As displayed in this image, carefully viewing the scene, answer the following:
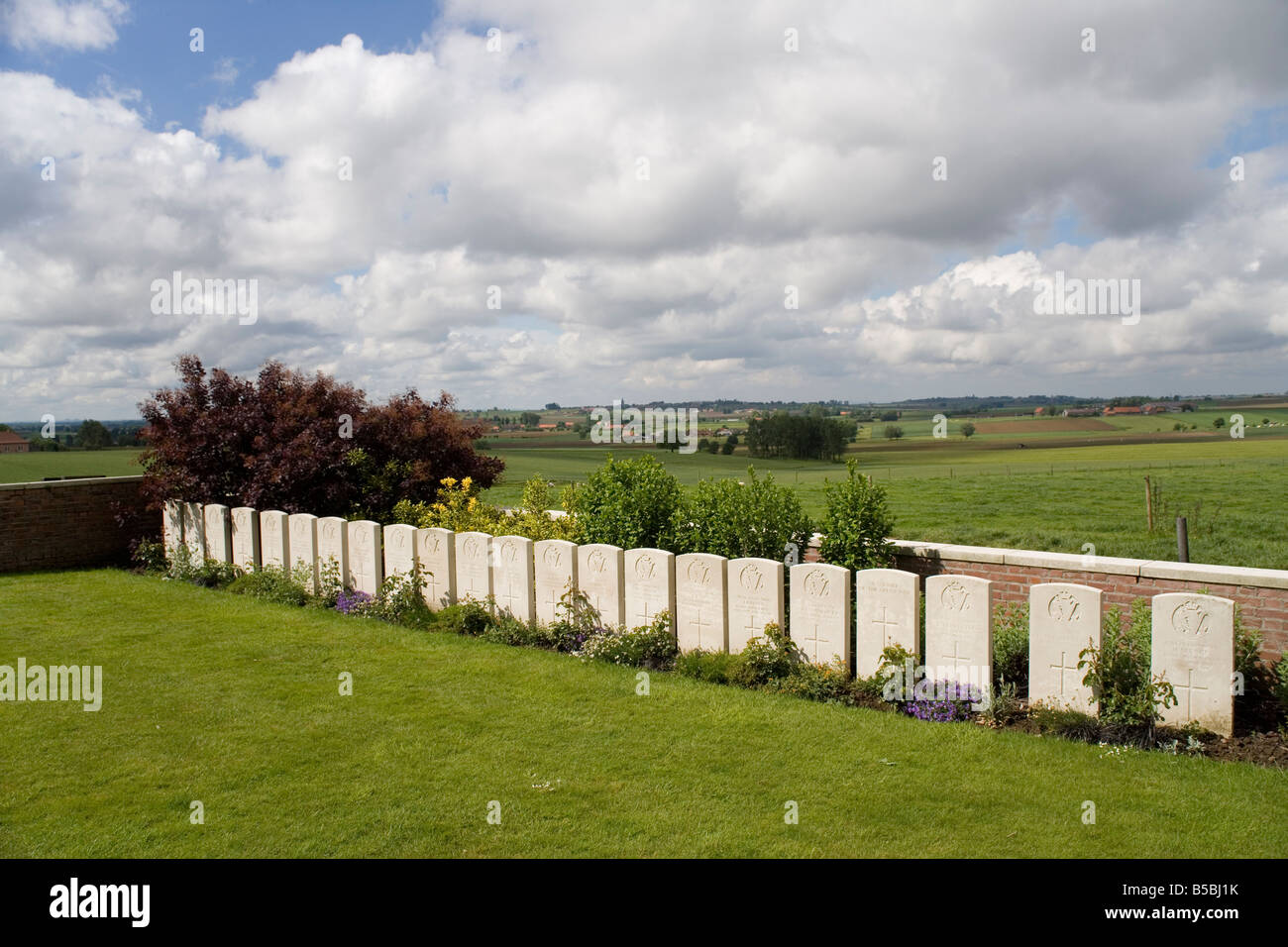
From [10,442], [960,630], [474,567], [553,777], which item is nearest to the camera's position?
[553,777]

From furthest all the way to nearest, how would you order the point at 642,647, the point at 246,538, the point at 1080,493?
the point at 1080,493
the point at 246,538
the point at 642,647

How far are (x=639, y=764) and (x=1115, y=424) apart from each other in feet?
171

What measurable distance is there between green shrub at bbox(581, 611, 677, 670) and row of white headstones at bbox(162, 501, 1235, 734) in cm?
15

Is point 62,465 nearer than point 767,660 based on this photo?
No

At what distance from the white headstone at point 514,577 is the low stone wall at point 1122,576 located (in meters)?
4.61

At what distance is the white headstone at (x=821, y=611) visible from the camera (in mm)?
8602

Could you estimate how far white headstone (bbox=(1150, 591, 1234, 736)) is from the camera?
698 centimetres

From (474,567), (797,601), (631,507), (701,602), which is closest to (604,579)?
(631,507)

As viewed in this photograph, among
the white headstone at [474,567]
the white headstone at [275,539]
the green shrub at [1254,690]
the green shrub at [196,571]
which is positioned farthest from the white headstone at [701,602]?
the green shrub at [196,571]

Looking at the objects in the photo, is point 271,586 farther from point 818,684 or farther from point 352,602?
point 818,684

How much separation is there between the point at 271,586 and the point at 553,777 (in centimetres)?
888

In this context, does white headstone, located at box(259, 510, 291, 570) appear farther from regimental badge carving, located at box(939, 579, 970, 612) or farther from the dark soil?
the dark soil

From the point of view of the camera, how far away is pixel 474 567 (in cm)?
1170
